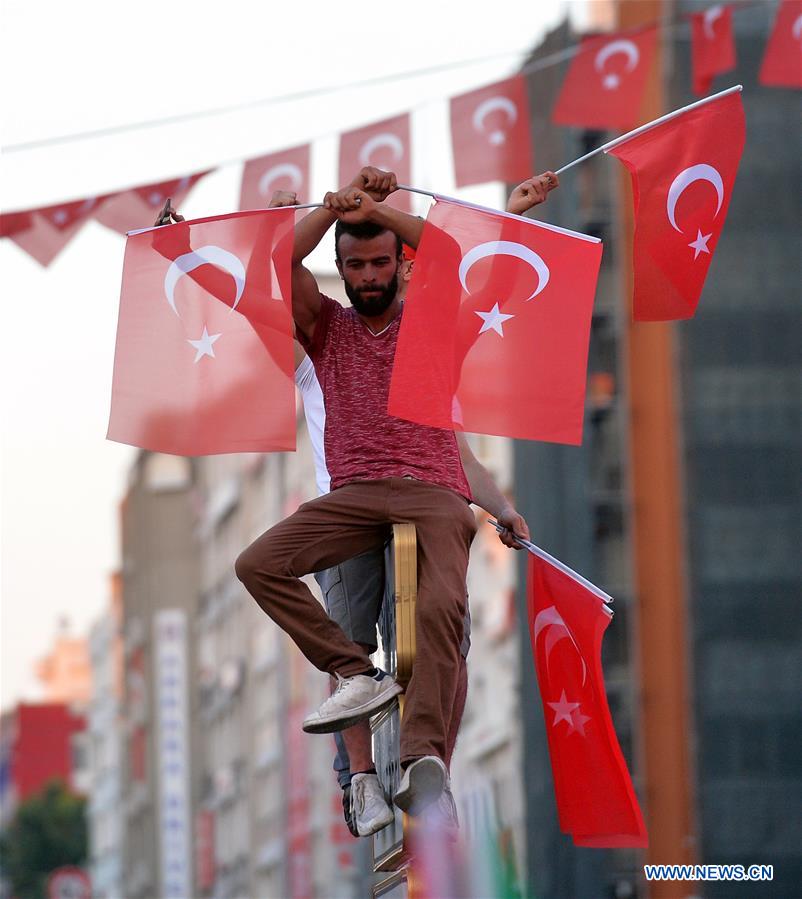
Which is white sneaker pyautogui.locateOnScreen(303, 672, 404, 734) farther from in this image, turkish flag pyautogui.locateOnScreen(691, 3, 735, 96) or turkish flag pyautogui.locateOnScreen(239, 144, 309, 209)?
turkish flag pyautogui.locateOnScreen(691, 3, 735, 96)

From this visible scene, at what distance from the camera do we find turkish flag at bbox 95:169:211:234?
12.1 meters

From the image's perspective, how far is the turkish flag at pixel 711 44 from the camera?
12.7 m

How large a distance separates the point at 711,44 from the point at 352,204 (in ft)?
21.7

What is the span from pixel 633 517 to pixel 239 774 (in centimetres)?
2395

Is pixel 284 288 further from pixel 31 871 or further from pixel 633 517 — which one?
pixel 31 871

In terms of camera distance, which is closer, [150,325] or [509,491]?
[150,325]

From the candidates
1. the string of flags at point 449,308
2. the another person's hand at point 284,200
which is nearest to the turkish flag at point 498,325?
the string of flags at point 449,308

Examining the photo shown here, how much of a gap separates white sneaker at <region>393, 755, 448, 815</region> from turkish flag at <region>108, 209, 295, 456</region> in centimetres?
132

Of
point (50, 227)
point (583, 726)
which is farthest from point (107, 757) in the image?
point (583, 726)

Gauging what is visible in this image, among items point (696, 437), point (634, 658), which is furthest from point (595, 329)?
point (634, 658)

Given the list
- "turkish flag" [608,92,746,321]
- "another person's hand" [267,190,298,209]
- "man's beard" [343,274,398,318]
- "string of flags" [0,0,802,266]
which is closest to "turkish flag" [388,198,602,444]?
"man's beard" [343,274,398,318]

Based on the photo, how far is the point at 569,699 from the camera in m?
7.52

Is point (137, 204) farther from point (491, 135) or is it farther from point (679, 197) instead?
point (679, 197)

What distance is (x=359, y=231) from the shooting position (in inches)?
271
